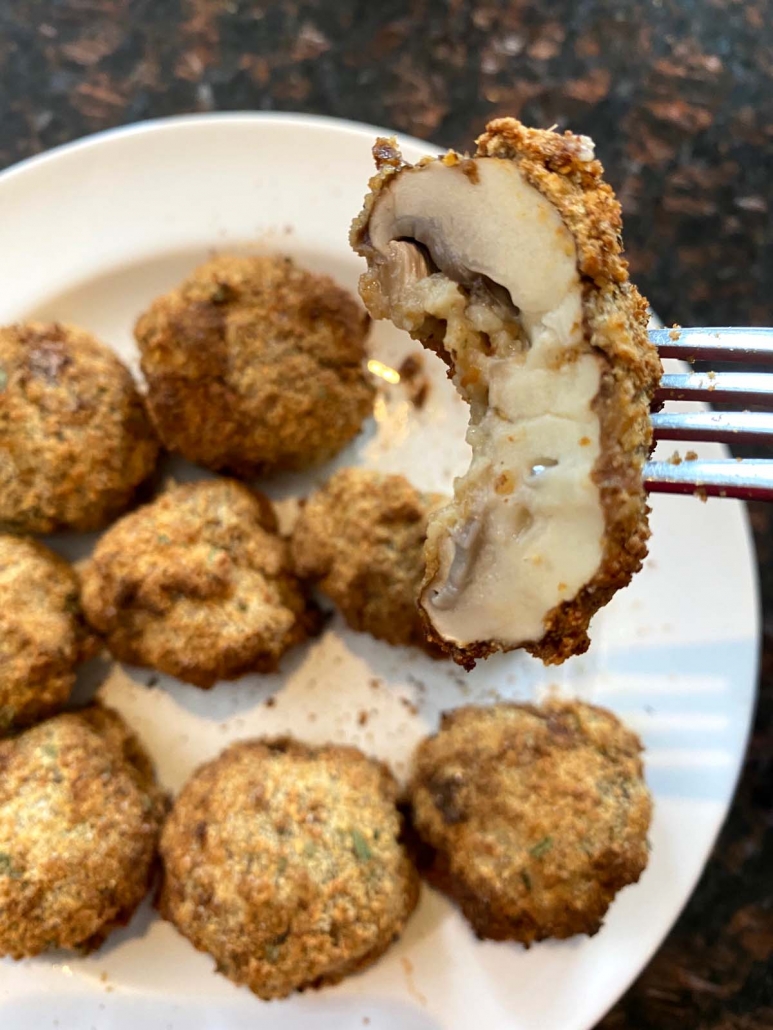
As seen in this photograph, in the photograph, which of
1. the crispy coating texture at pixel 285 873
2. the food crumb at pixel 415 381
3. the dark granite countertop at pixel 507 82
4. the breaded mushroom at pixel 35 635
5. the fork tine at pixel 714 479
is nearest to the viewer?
the fork tine at pixel 714 479

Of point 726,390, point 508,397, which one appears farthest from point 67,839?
point 726,390

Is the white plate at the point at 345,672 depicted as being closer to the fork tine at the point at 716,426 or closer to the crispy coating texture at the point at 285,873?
the crispy coating texture at the point at 285,873

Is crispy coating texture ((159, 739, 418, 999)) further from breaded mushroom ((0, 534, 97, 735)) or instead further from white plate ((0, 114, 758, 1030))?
breaded mushroom ((0, 534, 97, 735))

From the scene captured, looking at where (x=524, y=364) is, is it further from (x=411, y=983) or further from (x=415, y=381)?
(x=411, y=983)

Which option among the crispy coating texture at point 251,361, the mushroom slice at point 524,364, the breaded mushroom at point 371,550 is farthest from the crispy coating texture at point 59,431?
→ the mushroom slice at point 524,364

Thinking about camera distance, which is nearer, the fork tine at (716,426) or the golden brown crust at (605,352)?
the golden brown crust at (605,352)

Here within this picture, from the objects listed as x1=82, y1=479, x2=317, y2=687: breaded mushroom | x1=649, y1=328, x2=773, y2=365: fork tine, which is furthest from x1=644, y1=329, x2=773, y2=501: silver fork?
x1=82, y1=479, x2=317, y2=687: breaded mushroom
